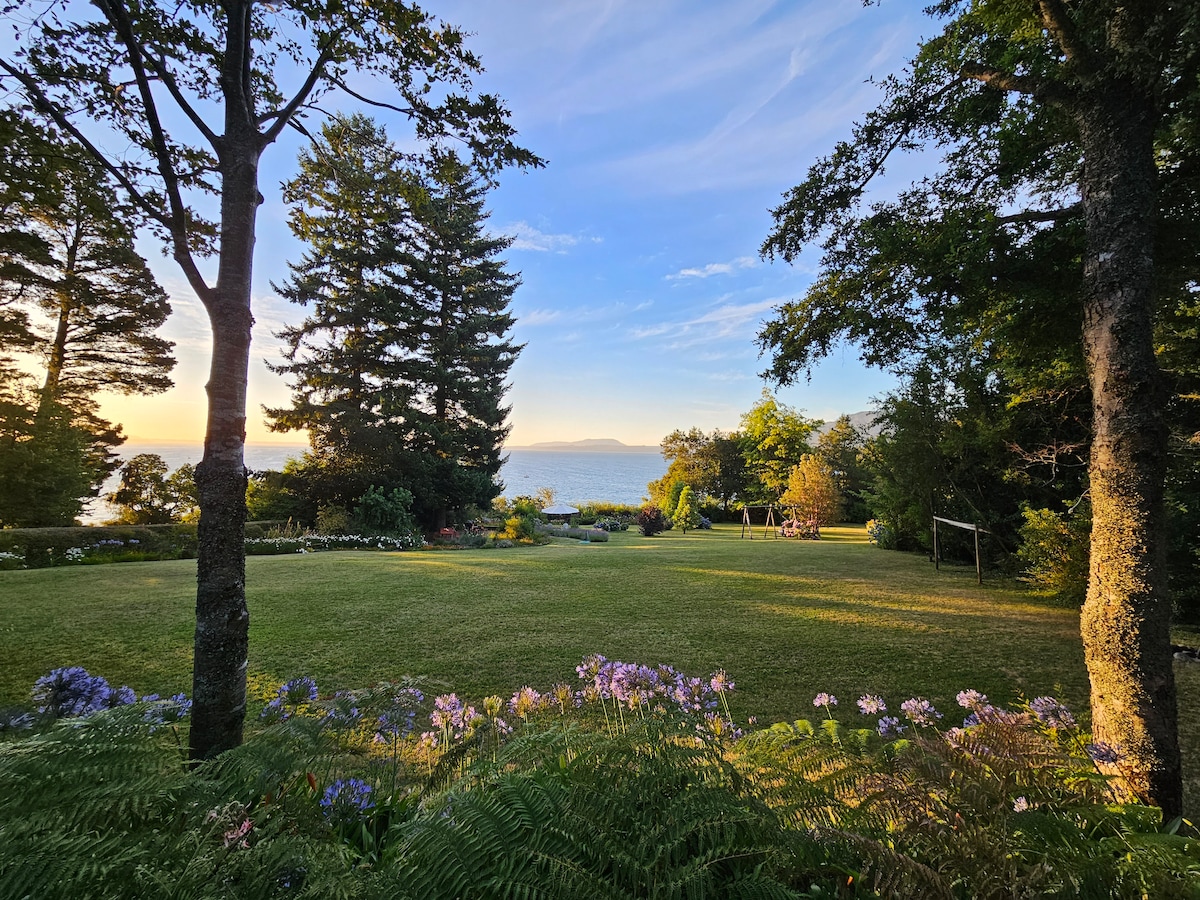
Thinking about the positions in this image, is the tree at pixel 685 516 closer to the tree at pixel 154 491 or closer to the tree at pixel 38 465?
the tree at pixel 154 491

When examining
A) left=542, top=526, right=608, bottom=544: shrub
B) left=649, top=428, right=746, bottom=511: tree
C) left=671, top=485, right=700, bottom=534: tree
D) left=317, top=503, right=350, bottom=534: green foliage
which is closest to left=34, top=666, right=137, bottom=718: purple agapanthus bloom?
left=317, top=503, right=350, bottom=534: green foliage

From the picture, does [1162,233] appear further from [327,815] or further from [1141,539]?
[327,815]

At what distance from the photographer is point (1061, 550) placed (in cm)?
603

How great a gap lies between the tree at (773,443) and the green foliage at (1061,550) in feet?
65.9

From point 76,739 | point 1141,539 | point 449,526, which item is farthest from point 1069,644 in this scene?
point 449,526

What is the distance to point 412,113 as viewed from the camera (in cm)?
265

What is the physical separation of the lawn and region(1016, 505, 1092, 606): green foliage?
29cm

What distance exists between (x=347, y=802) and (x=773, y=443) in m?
29.2

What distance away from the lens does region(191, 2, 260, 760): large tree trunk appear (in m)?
1.82

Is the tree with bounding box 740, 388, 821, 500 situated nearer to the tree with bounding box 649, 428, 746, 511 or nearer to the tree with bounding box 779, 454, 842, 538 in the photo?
the tree with bounding box 649, 428, 746, 511

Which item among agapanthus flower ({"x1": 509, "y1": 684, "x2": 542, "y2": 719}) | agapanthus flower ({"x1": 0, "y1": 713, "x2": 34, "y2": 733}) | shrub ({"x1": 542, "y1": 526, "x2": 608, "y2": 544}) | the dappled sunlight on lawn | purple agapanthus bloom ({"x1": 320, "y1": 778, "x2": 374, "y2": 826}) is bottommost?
shrub ({"x1": 542, "y1": 526, "x2": 608, "y2": 544})

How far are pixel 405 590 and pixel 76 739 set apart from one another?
5.96 metres

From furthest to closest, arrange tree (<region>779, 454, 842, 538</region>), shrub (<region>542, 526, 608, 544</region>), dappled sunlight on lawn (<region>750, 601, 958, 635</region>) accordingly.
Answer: tree (<region>779, 454, 842, 538</region>), shrub (<region>542, 526, 608, 544</region>), dappled sunlight on lawn (<region>750, 601, 958, 635</region>)

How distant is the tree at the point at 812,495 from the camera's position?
69.7ft
